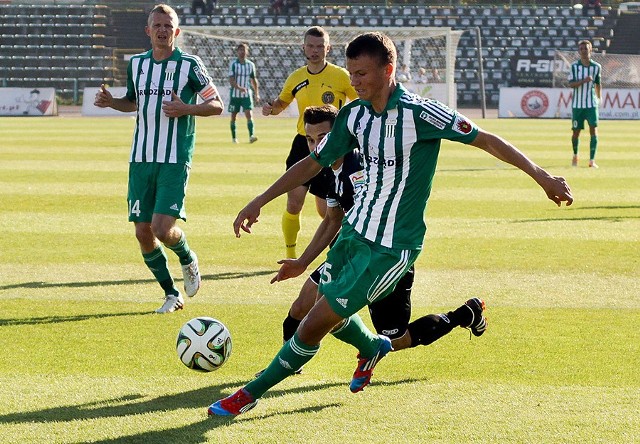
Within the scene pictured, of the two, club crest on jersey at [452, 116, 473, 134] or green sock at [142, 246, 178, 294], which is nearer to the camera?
club crest on jersey at [452, 116, 473, 134]

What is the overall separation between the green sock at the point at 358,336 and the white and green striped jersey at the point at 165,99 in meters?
3.00

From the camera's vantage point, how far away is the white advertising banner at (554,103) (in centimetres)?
3803

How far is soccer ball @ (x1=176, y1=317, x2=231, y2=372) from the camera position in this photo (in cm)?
562

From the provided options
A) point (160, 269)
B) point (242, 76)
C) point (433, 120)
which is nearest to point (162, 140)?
point (160, 269)

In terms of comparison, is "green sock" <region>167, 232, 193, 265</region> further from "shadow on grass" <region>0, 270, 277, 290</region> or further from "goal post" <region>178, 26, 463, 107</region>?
"goal post" <region>178, 26, 463, 107</region>

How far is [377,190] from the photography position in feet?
16.6

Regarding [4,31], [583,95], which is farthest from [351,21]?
[583,95]

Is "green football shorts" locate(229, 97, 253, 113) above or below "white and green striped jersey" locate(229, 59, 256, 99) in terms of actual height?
below

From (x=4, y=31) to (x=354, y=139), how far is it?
44979mm

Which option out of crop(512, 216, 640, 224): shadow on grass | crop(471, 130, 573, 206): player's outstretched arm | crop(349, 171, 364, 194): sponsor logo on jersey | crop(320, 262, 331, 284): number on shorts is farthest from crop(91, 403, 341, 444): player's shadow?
crop(512, 216, 640, 224): shadow on grass

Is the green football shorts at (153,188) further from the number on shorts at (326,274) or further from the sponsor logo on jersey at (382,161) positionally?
the sponsor logo on jersey at (382,161)

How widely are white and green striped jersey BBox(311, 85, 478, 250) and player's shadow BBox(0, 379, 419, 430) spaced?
3.35ft

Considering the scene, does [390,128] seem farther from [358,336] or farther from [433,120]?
[358,336]

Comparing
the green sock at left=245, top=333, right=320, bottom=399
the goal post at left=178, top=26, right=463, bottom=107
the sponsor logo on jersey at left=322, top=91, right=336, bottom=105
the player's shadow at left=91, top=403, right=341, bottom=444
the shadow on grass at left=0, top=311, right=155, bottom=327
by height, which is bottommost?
the goal post at left=178, top=26, right=463, bottom=107
